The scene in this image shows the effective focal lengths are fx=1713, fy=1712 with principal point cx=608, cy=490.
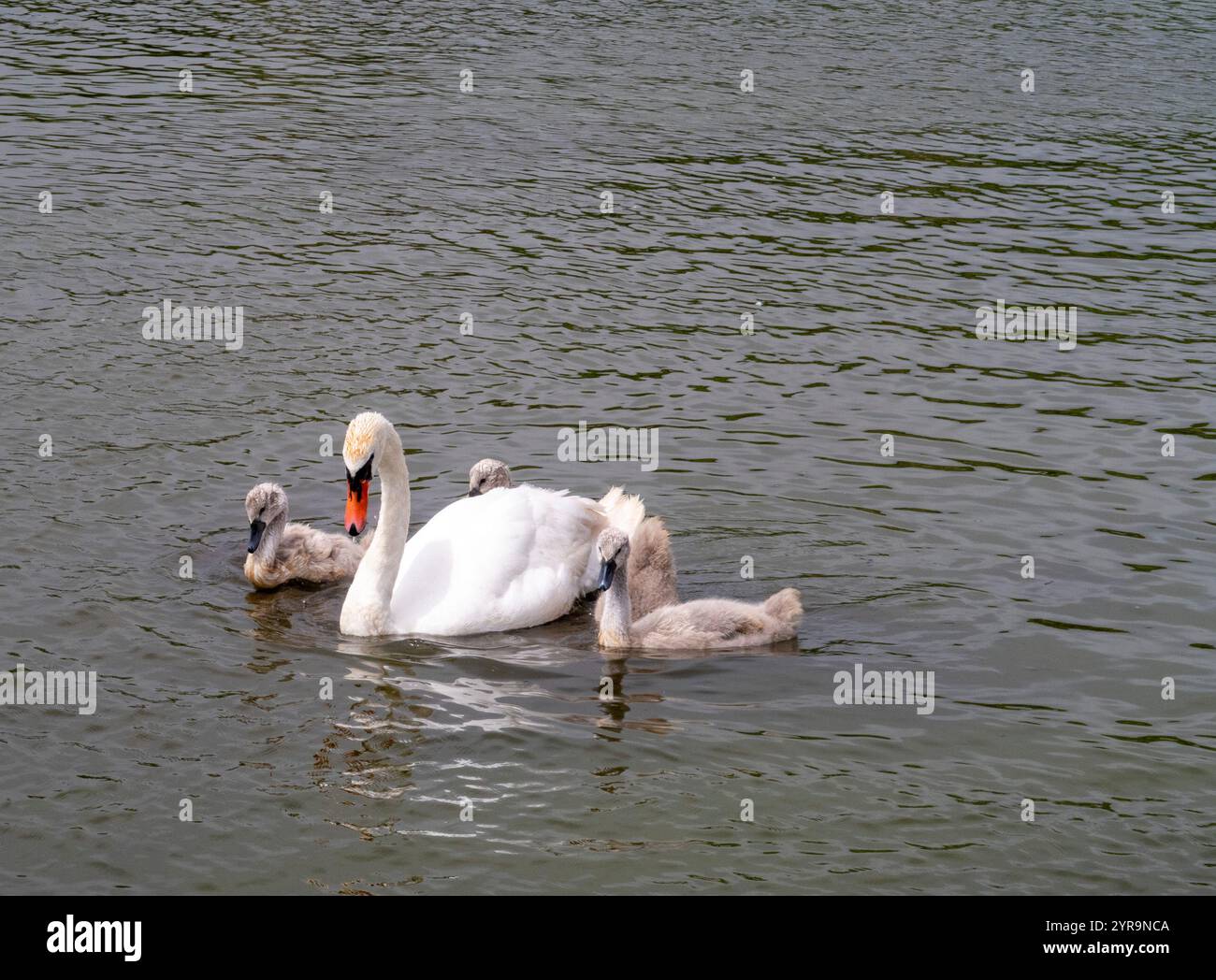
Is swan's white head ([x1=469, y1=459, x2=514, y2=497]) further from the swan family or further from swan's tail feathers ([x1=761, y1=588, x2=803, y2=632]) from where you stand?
swan's tail feathers ([x1=761, y1=588, x2=803, y2=632])

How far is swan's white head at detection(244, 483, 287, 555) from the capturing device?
40.2 feet

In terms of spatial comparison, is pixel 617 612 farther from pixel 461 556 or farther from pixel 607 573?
pixel 461 556

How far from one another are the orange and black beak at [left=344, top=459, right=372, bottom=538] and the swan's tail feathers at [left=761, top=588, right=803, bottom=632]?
2746mm

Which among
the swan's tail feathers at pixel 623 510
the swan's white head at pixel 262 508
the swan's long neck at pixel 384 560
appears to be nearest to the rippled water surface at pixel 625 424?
the swan's long neck at pixel 384 560

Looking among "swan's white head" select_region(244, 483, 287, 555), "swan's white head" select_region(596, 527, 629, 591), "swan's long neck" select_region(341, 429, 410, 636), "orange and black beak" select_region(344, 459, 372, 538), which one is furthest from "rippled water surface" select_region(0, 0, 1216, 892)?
"orange and black beak" select_region(344, 459, 372, 538)

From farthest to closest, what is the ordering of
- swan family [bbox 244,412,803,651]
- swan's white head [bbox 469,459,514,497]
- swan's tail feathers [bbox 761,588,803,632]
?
swan's white head [bbox 469,459,514,497], swan's tail feathers [bbox 761,588,803,632], swan family [bbox 244,412,803,651]

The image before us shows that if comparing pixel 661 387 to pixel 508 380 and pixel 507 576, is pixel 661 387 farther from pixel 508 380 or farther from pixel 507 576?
pixel 507 576

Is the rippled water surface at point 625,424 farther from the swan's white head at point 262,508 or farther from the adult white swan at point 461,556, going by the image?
the swan's white head at point 262,508

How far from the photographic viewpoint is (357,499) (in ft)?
37.1

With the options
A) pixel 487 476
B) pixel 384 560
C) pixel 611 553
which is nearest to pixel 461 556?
pixel 384 560

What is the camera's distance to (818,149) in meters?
23.9

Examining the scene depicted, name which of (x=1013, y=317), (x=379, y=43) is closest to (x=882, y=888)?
(x=1013, y=317)

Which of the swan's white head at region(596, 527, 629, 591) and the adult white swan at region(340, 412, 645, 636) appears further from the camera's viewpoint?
the adult white swan at region(340, 412, 645, 636)
